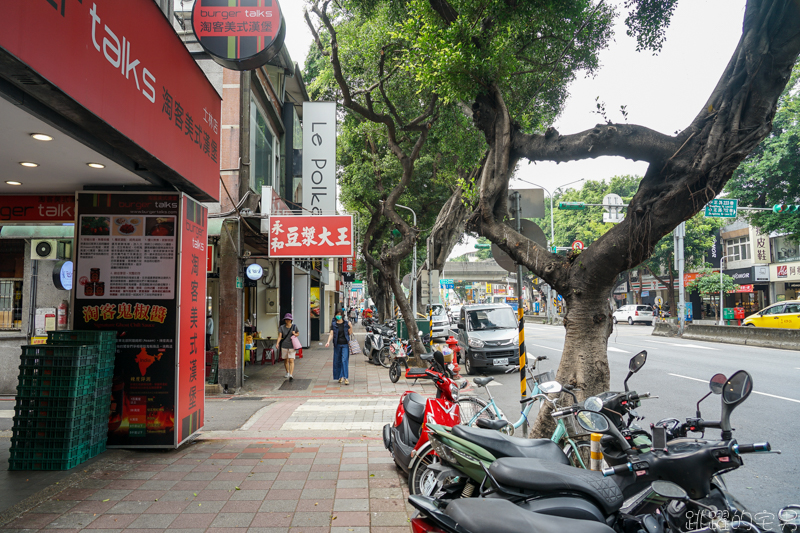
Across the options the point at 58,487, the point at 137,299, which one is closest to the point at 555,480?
the point at 58,487

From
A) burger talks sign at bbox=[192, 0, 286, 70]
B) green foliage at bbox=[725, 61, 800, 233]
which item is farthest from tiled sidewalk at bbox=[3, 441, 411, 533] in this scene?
green foliage at bbox=[725, 61, 800, 233]

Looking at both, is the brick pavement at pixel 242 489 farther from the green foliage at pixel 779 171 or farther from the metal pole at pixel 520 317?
the green foliage at pixel 779 171

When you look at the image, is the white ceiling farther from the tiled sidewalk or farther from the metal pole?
the metal pole

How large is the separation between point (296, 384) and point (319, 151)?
6086 mm

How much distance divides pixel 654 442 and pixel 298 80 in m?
16.6

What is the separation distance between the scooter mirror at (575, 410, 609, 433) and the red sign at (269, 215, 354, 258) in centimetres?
759

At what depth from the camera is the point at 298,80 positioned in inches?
671

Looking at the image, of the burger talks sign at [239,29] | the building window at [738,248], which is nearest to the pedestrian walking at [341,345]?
the burger talks sign at [239,29]

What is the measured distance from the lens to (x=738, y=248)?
35.7 metres

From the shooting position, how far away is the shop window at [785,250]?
30.7 m

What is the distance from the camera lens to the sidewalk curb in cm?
395

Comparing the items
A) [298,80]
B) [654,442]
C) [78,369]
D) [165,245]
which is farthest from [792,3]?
[298,80]

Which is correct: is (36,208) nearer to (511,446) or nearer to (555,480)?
(511,446)

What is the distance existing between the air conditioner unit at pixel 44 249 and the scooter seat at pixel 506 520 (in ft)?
33.7
